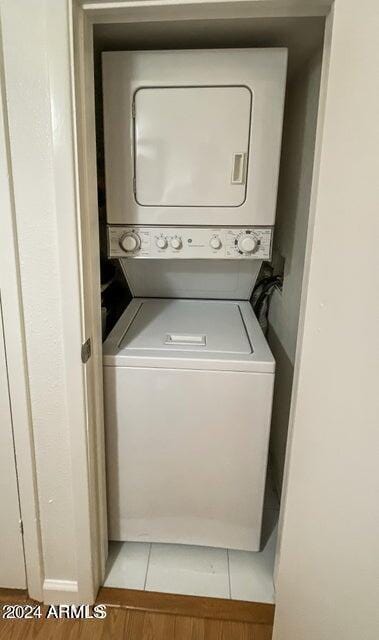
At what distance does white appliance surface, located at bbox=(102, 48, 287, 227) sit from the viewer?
1226 millimetres

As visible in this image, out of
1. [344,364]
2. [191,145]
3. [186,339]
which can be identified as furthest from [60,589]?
[191,145]

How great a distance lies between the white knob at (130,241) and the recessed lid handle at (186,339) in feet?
1.22

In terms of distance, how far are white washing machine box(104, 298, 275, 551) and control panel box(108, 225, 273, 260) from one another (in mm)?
309

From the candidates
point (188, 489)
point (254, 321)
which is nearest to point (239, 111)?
point (254, 321)

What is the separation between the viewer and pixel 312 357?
913mm

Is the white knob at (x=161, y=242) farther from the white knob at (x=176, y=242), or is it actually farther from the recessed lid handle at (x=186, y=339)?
the recessed lid handle at (x=186, y=339)

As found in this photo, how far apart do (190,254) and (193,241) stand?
0.05 meters

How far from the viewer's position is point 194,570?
1.45 metres

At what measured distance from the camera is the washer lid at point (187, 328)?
1328 millimetres

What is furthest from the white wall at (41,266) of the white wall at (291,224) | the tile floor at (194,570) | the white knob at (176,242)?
the white wall at (291,224)

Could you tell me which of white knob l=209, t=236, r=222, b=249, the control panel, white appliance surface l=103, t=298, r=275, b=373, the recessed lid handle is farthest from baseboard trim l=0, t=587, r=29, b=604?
→ white knob l=209, t=236, r=222, b=249

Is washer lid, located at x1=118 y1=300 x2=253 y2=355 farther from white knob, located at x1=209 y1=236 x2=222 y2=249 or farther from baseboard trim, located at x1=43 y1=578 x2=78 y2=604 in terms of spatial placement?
baseboard trim, located at x1=43 y1=578 x2=78 y2=604

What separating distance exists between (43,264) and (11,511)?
0.88 metres

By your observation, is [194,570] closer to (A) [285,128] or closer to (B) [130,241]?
(B) [130,241]
